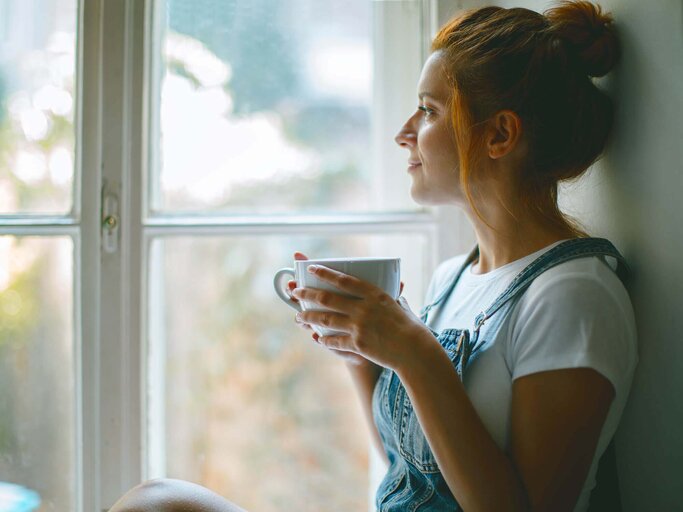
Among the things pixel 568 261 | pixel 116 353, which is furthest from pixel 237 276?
pixel 568 261

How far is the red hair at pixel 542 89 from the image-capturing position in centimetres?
75

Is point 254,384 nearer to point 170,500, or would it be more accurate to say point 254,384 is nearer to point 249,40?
point 170,500

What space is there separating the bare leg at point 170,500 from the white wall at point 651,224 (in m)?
0.57

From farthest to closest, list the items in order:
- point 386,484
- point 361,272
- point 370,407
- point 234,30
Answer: point 234,30 → point 370,407 → point 386,484 → point 361,272

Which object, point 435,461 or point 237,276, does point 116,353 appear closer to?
point 237,276

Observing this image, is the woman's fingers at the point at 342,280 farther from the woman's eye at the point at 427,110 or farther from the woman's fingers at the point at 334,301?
the woman's eye at the point at 427,110

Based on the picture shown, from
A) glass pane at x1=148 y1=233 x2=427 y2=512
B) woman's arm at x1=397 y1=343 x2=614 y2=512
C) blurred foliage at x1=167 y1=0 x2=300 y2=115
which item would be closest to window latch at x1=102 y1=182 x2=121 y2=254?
glass pane at x1=148 y1=233 x2=427 y2=512

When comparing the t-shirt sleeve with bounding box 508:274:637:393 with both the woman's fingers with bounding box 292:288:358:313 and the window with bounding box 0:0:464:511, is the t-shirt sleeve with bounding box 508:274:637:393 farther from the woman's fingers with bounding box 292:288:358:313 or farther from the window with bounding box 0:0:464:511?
the window with bounding box 0:0:464:511

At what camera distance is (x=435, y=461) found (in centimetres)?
73

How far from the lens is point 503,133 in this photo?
A: 79 centimetres

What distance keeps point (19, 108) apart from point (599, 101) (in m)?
1.01

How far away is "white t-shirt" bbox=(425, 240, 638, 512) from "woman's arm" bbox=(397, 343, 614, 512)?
0.07ft

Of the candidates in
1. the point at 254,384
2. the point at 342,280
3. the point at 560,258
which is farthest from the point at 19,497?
the point at 560,258

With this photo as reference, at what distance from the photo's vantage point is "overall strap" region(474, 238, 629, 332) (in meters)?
0.71
